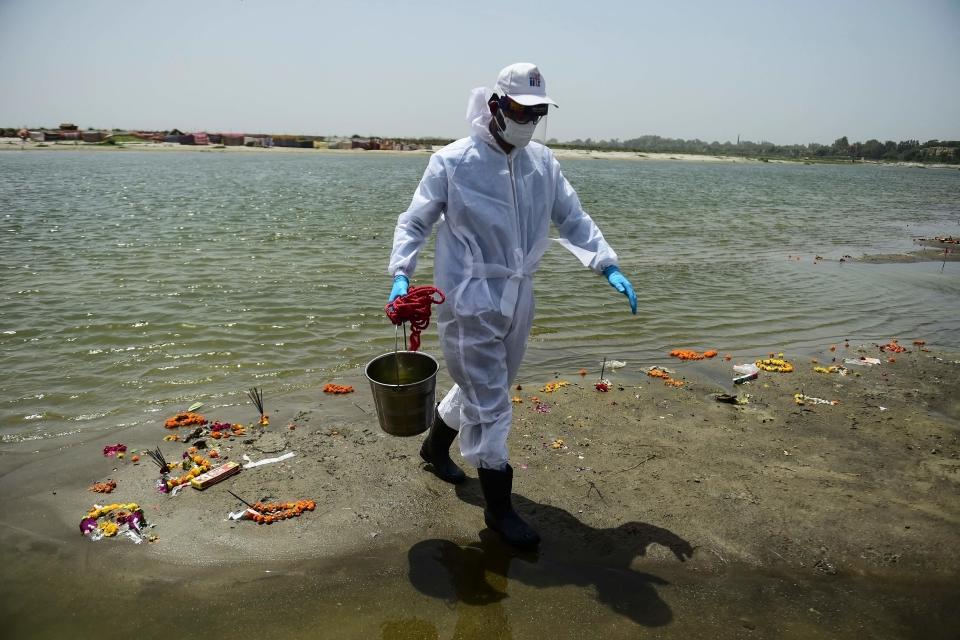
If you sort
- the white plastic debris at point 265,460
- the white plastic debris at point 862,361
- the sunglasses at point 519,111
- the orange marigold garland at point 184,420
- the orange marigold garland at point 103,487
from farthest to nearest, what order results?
the white plastic debris at point 862,361 < the orange marigold garland at point 184,420 < the white plastic debris at point 265,460 < the orange marigold garland at point 103,487 < the sunglasses at point 519,111

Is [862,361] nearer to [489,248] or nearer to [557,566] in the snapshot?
[557,566]

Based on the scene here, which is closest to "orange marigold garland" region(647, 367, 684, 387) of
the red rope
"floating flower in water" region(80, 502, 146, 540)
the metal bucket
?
the metal bucket

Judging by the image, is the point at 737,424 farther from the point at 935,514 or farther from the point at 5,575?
the point at 5,575

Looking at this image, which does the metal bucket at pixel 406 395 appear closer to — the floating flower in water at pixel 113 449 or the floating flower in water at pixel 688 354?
the floating flower in water at pixel 113 449

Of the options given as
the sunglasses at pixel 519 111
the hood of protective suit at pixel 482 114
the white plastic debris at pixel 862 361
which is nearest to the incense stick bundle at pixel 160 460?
the hood of protective suit at pixel 482 114

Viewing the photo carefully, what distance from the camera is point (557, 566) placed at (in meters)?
3.03

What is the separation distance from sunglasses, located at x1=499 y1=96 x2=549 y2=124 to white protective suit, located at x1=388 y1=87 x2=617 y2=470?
0.13m

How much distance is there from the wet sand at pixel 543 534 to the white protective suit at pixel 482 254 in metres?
0.66

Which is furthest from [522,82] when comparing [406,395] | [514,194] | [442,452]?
[442,452]

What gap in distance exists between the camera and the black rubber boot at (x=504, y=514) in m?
3.12

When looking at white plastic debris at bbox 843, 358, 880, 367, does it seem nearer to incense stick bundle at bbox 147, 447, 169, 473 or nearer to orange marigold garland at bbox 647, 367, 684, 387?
orange marigold garland at bbox 647, 367, 684, 387

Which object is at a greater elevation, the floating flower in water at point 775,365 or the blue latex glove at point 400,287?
the blue latex glove at point 400,287

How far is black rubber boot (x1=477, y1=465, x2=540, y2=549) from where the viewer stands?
3.12 m

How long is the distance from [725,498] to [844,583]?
2.51 feet
